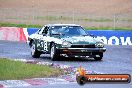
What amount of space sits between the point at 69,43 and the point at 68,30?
1.20 m

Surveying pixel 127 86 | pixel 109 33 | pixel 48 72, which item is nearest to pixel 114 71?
pixel 48 72

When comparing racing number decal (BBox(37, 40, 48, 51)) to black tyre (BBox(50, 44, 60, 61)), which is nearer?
black tyre (BBox(50, 44, 60, 61))

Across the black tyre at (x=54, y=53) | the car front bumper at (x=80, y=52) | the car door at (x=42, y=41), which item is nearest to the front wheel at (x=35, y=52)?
the car door at (x=42, y=41)

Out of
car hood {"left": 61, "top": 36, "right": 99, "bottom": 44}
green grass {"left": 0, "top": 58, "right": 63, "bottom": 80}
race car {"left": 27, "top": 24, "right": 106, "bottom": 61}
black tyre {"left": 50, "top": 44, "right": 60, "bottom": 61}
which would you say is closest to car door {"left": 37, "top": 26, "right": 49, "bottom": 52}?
race car {"left": 27, "top": 24, "right": 106, "bottom": 61}

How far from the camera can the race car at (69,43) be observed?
18797 mm

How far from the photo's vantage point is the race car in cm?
1880

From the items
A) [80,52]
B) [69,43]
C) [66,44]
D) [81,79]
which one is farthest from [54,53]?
[81,79]

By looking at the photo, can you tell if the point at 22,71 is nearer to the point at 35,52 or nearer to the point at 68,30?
the point at 68,30

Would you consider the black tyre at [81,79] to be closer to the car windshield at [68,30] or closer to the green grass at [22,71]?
the green grass at [22,71]

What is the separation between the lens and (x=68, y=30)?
19875 mm

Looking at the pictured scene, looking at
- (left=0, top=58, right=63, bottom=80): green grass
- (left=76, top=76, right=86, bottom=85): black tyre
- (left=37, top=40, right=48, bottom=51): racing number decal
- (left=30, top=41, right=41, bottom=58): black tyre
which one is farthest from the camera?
(left=30, top=41, right=41, bottom=58): black tyre

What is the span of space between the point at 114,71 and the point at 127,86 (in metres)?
3.72

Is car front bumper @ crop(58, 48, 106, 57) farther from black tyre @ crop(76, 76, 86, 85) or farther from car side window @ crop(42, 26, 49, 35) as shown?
black tyre @ crop(76, 76, 86, 85)

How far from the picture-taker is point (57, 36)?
19453 mm
